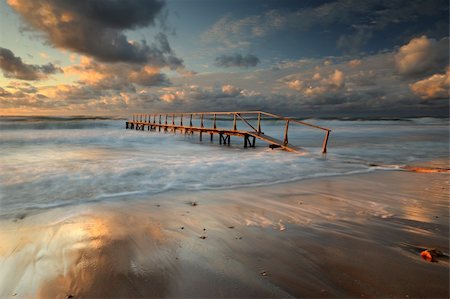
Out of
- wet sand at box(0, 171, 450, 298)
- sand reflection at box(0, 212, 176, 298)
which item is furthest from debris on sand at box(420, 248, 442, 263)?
sand reflection at box(0, 212, 176, 298)

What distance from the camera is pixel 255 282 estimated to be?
235cm

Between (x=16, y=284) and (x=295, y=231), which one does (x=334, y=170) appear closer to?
(x=295, y=231)

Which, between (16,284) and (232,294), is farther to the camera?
(16,284)

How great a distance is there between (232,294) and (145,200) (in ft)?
10.8

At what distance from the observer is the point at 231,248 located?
9.96 feet

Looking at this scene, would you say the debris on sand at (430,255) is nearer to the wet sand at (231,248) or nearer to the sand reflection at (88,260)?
the wet sand at (231,248)

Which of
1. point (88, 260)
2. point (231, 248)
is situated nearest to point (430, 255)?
point (231, 248)

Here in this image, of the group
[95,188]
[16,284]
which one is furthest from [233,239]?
[95,188]

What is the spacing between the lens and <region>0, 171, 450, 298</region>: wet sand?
7.55 feet

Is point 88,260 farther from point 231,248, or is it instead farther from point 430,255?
point 430,255

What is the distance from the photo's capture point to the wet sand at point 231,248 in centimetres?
230

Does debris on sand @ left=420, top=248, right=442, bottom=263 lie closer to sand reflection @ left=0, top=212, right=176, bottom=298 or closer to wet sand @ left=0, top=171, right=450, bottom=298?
wet sand @ left=0, top=171, right=450, bottom=298

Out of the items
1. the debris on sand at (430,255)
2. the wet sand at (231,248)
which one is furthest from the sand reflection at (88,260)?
the debris on sand at (430,255)

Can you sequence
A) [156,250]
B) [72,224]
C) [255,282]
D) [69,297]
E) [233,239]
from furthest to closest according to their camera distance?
1. [72,224]
2. [233,239]
3. [156,250]
4. [255,282]
5. [69,297]
